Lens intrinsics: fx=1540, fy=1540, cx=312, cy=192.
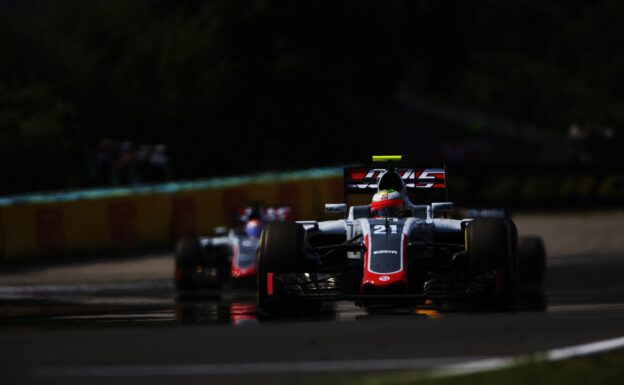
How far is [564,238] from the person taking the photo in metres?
30.0

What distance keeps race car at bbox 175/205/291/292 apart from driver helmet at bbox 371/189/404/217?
515cm

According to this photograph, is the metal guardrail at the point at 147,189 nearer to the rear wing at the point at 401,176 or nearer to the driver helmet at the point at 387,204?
the rear wing at the point at 401,176

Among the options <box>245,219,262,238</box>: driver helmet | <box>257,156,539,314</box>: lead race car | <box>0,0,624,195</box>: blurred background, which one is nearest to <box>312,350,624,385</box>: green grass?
<box>257,156,539,314</box>: lead race car

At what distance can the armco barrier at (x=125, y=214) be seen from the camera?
2530 cm

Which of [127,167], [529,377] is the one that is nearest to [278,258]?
[529,377]

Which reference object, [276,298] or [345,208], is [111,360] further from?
[345,208]

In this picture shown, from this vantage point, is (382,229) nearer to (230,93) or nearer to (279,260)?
(279,260)

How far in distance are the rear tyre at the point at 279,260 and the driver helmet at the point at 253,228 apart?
6.53 m

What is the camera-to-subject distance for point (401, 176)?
15.7 metres

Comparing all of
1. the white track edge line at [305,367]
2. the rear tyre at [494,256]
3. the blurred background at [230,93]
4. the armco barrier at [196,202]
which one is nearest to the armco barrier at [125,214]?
the armco barrier at [196,202]

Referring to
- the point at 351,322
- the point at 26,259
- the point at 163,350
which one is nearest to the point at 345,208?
the point at 351,322

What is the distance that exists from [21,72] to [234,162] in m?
9.54

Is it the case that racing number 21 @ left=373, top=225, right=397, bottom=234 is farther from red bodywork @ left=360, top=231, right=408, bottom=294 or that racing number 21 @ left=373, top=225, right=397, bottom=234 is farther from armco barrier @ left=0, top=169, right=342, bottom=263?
armco barrier @ left=0, top=169, right=342, bottom=263

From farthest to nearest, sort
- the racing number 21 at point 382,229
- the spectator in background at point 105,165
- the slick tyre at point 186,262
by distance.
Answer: the spectator in background at point 105,165
the slick tyre at point 186,262
the racing number 21 at point 382,229
